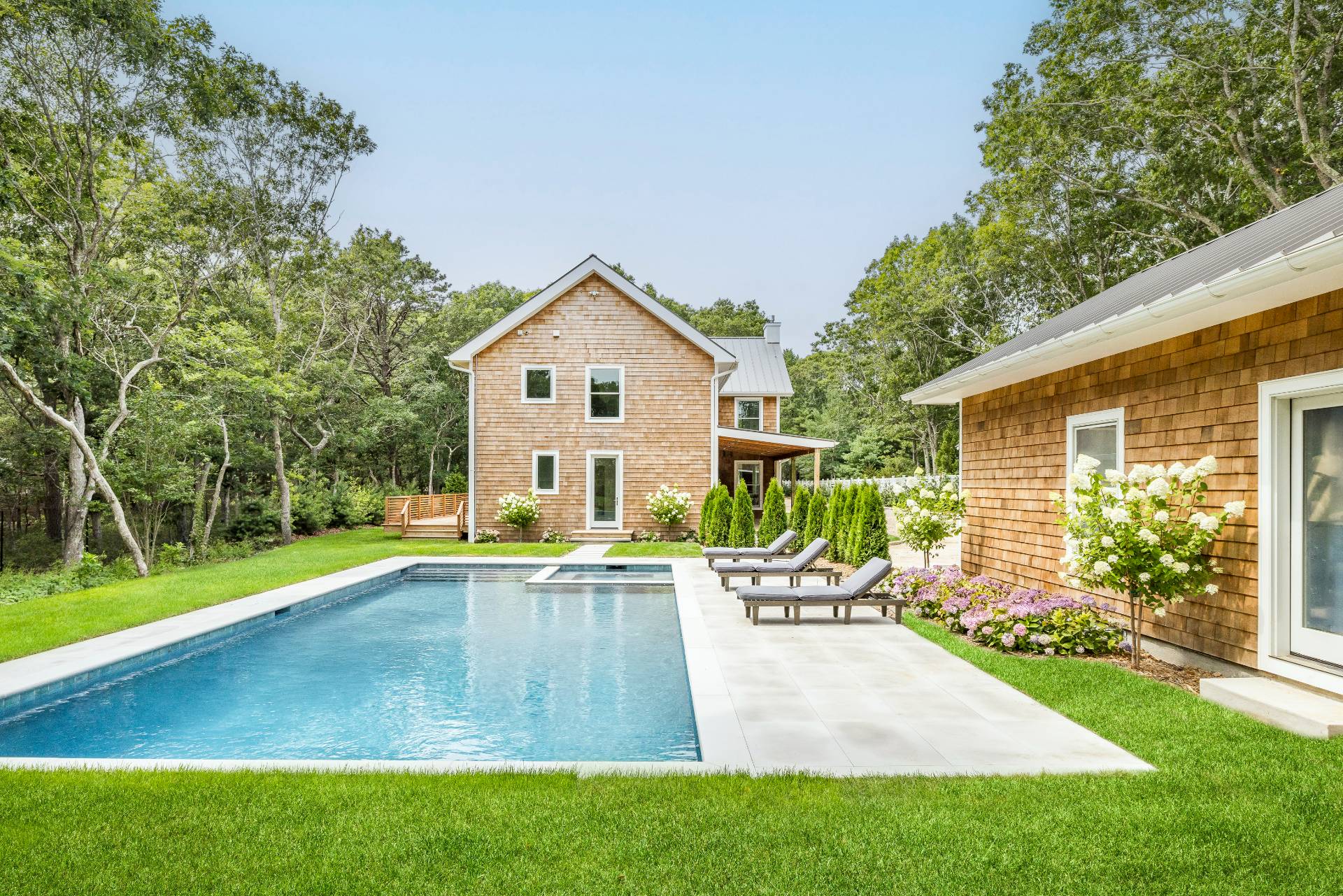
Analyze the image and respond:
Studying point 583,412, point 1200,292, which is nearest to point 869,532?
point 1200,292

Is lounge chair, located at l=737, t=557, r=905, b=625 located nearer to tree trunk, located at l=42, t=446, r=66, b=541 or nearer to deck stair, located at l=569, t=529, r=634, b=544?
deck stair, located at l=569, t=529, r=634, b=544

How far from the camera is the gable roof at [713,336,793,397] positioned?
25.6 meters

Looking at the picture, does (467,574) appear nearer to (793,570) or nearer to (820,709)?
(793,570)

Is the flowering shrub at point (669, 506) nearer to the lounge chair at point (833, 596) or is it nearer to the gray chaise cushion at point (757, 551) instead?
the gray chaise cushion at point (757, 551)

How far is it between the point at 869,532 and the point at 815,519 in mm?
2743

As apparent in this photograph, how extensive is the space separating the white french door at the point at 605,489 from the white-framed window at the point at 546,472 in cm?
81

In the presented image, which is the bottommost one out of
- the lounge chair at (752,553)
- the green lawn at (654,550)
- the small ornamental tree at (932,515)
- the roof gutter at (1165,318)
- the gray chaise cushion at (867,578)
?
the green lawn at (654,550)

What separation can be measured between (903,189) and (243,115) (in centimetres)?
2761

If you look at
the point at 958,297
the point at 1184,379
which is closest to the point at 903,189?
the point at 958,297

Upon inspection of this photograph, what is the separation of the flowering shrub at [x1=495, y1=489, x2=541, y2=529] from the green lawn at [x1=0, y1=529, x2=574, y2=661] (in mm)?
823

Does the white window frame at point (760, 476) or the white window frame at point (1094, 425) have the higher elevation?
the white window frame at point (1094, 425)

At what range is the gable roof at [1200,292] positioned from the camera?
455cm

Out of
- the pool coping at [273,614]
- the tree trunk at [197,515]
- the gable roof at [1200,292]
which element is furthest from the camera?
the tree trunk at [197,515]

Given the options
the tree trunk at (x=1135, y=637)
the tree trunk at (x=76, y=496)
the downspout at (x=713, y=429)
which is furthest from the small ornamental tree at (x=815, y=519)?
the tree trunk at (x=76, y=496)
